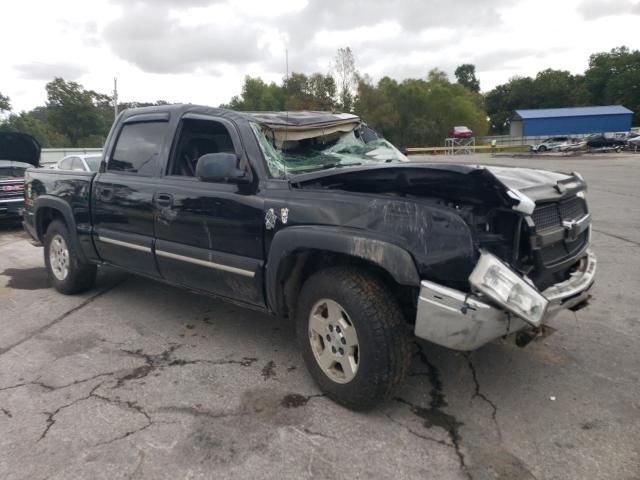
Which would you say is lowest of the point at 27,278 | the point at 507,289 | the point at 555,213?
the point at 27,278

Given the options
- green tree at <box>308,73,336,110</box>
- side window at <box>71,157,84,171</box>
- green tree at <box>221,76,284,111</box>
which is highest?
green tree at <box>221,76,284,111</box>

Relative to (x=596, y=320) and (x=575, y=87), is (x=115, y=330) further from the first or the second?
(x=575, y=87)

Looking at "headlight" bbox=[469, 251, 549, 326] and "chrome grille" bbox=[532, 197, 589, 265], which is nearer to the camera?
"headlight" bbox=[469, 251, 549, 326]

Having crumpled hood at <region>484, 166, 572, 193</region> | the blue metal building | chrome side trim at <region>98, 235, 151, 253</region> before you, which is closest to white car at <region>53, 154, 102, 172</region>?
chrome side trim at <region>98, 235, 151, 253</region>

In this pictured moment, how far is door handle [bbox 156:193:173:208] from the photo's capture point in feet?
13.3

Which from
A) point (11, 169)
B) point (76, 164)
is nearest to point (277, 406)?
point (76, 164)

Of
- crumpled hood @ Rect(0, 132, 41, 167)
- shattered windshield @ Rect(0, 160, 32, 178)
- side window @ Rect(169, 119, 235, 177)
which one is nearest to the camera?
side window @ Rect(169, 119, 235, 177)

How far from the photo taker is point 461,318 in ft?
8.57

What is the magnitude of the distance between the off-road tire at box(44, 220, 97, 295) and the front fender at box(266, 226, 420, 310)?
289 cm

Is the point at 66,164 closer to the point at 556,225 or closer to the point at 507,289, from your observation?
the point at 556,225

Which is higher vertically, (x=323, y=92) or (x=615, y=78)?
(x=615, y=78)

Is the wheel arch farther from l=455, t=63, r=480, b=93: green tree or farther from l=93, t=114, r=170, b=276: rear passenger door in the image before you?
A: l=455, t=63, r=480, b=93: green tree

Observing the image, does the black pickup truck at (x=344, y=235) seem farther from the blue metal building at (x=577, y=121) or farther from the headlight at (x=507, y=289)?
the blue metal building at (x=577, y=121)

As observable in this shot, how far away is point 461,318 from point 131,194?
3.06 m
